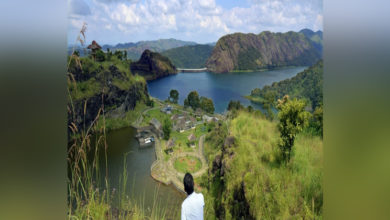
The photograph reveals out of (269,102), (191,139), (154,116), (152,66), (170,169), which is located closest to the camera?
(170,169)

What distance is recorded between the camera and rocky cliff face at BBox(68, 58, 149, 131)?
3719mm

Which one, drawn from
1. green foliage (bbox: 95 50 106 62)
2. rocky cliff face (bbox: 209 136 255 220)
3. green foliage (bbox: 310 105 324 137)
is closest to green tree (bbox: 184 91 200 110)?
rocky cliff face (bbox: 209 136 255 220)

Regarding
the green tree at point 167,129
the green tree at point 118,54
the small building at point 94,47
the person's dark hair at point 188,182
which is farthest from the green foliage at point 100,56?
the person's dark hair at point 188,182

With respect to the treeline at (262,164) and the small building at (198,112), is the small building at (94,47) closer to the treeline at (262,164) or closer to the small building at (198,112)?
the small building at (198,112)

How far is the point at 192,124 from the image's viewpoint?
3.99 metres

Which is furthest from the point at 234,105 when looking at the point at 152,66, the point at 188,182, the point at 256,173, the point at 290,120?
the point at 188,182

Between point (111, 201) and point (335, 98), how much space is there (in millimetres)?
2785

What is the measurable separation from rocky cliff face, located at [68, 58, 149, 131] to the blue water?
308 millimetres

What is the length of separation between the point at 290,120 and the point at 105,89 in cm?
288

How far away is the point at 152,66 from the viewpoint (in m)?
4.28

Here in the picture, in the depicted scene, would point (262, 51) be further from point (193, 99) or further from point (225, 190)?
point (225, 190)

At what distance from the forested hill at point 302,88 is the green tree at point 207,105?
602 millimetres

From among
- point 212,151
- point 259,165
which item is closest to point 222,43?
point 212,151

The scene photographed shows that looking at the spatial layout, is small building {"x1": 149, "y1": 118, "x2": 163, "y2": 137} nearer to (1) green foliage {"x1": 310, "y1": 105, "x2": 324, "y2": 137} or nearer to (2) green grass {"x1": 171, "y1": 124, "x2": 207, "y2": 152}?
(2) green grass {"x1": 171, "y1": 124, "x2": 207, "y2": 152}
